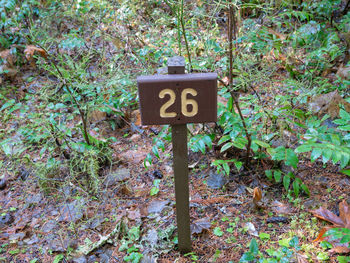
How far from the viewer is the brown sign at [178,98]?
1584 mm

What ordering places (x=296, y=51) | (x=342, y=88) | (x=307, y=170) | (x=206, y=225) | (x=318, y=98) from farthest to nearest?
(x=296, y=51) < (x=342, y=88) < (x=318, y=98) < (x=307, y=170) < (x=206, y=225)

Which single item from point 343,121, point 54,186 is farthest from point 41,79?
point 343,121

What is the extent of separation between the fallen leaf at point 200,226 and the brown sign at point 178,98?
99 cm

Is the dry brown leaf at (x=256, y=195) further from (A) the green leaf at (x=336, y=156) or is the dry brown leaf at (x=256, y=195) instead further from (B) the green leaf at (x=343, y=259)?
(A) the green leaf at (x=336, y=156)

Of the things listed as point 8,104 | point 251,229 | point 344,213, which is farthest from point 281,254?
point 8,104

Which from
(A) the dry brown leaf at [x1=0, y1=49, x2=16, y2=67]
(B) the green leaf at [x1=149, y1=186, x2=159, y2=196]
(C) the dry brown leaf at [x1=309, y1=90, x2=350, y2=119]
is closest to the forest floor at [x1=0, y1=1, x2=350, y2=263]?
(B) the green leaf at [x1=149, y1=186, x2=159, y2=196]

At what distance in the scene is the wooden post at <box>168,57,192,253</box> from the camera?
165 centimetres

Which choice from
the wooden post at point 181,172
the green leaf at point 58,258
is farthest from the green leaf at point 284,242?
the green leaf at point 58,258

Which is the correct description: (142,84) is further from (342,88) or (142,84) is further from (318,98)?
(342,88)

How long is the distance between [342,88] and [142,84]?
8.20 feet

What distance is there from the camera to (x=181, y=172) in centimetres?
184

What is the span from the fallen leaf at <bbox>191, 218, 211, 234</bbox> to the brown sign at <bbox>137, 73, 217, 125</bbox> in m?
0.99

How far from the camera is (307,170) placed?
2.64 m

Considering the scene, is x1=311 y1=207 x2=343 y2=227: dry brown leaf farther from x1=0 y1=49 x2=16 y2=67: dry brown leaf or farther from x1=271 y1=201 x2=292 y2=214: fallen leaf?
x1=0 y1=49 x2=16 y2=67: dry brown leaf
